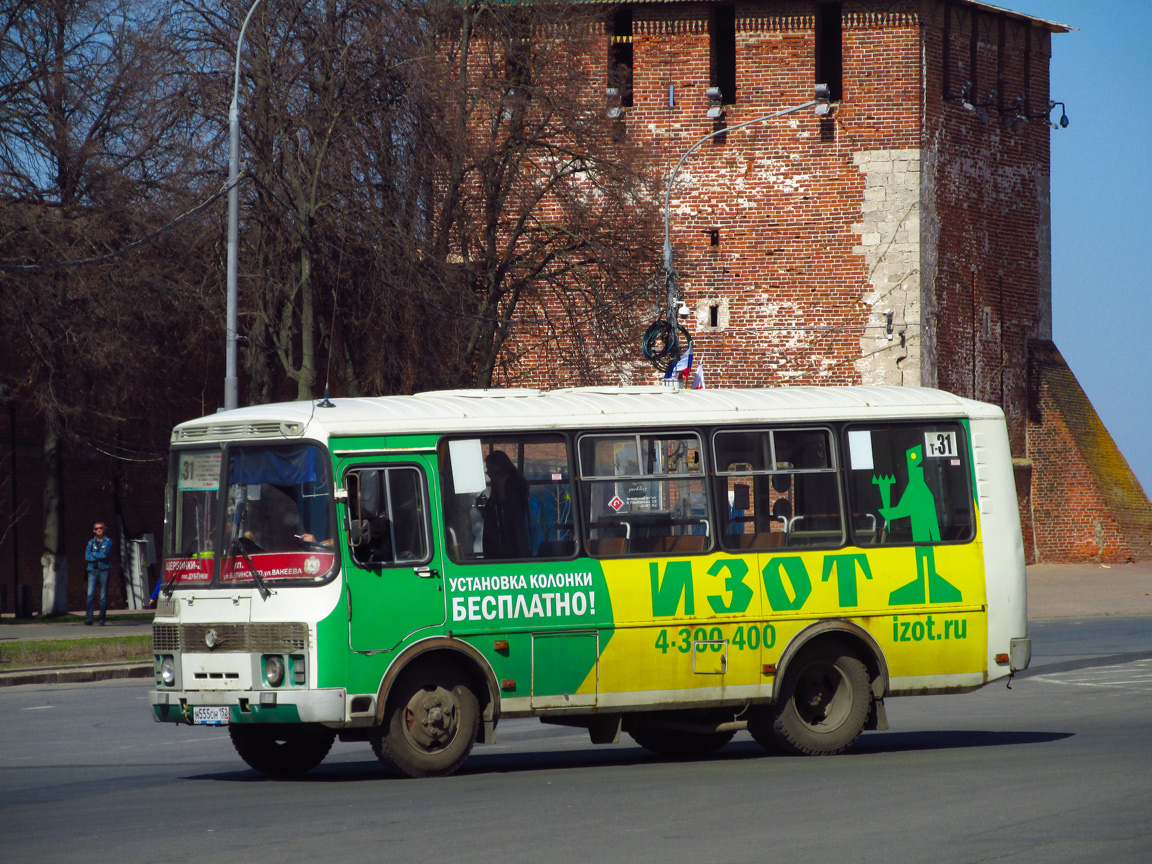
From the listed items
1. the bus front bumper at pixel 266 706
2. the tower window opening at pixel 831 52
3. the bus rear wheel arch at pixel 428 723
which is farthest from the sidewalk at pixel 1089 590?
the bus front bumper at pixel 266 706

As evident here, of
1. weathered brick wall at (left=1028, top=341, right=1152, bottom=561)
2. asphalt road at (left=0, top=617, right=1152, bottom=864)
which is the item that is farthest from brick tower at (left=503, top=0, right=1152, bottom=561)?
asphalt road at (left=0, top=617, right=1152, bottom=864)

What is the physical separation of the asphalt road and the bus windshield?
4.70ft

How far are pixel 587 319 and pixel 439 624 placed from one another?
21.5 m

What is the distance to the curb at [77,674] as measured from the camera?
20.3 meters

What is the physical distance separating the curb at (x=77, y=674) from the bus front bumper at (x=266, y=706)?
9.94 m

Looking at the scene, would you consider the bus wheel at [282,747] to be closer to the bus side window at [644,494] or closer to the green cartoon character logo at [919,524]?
the bus side window at [644,494]

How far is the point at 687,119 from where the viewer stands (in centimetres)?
3909

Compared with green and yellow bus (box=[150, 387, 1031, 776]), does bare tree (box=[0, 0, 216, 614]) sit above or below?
above

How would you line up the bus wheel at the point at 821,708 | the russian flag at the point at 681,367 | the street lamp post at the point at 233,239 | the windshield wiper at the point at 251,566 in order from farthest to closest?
the russian flag at the point at 681,367
the street lamp post at the point at 233,239
the bus wheel at the point at 821,708
the windshield wiper at the point at 251,566

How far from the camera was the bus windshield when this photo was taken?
36.8 ft

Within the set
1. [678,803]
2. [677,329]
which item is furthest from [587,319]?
[678,803]

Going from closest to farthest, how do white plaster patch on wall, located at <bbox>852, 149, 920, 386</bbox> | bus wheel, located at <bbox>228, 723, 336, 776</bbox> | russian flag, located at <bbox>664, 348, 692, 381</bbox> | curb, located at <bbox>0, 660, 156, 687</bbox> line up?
bus wheel, located at <bbox>228, 723, 336, 776</bbox> → curb, located at <bbox>0, 660, 156, 687</bbox> → russian flag, located at <bbox>664, 348, 692, 381</bbox> → white plaster patch on wall, located at <bbox>852, 149, 920, 386</bbox>

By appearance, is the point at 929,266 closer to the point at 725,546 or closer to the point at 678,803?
the point at 725,546

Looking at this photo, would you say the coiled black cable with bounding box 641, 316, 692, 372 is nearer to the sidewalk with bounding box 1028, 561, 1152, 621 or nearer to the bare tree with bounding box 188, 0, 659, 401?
the bare tree with bounding box 188, 0, 659, 401
